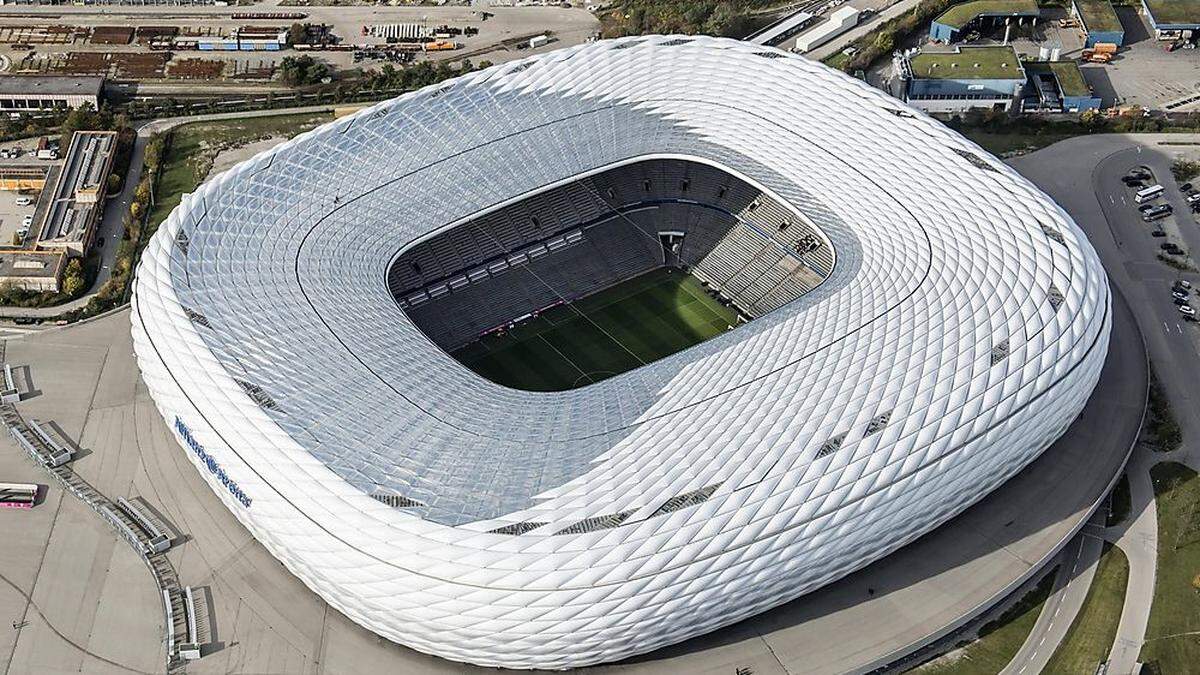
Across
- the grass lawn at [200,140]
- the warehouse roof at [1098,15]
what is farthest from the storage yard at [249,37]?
the warehouse roof at [1098,15]

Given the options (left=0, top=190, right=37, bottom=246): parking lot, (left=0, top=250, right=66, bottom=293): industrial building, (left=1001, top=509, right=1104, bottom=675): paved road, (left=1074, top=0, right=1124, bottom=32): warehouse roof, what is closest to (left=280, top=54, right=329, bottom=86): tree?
(left=0, top=190, right=37, bottom=246): parking lot

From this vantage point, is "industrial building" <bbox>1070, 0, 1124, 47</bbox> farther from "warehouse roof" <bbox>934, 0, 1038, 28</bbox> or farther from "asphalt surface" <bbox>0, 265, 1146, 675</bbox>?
"asphalt surface" <bbox>0, 265, 1146, 675</bbox>

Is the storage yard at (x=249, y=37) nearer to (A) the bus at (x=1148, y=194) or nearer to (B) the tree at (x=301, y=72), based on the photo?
(B) the tree at (x=301, y=72)

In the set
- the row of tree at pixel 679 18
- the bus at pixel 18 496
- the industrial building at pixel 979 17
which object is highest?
the industrial building at pixel 979 17

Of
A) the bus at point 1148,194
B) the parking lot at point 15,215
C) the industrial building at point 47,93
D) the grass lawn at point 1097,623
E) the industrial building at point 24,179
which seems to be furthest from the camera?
the industrial building at point 47,93

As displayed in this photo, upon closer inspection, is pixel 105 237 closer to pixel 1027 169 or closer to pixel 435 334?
pixel 435 334

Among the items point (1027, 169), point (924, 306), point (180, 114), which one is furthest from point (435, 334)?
point (1027, 169)
